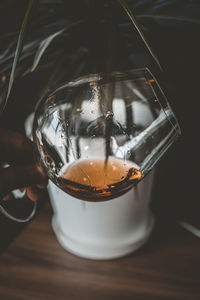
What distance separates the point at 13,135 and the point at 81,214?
0.41 ft

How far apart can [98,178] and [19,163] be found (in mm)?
134

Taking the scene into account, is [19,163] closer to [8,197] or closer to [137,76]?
[8,197]

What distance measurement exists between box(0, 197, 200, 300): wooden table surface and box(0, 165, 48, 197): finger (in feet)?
0.40

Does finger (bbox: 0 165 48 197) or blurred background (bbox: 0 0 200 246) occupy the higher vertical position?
blurred background (bbox: 0 0 200 246)

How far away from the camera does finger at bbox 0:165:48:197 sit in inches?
12.5

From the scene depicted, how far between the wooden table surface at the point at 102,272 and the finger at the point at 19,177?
0.40 feet

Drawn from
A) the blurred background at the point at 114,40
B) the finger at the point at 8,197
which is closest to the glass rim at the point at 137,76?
the blurred background at the point at 114,40

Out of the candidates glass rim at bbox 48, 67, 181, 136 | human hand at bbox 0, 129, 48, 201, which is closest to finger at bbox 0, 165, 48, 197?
human hand at bbox 0, 129, 48, 201

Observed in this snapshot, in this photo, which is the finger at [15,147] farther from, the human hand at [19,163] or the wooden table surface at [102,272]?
the wooden table surface at [102,272]

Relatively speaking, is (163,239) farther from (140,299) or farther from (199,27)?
(199,27)

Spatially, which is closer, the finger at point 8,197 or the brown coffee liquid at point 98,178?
the brown coffee liquid at point 98,178

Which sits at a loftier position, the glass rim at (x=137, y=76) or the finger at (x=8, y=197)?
the glass rim at (x=137, y=76)

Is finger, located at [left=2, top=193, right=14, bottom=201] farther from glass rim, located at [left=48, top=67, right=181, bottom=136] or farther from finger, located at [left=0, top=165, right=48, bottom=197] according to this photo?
glass rim, located at [left=48, top=67, right=181, bottom=136]

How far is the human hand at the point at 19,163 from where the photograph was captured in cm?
33
